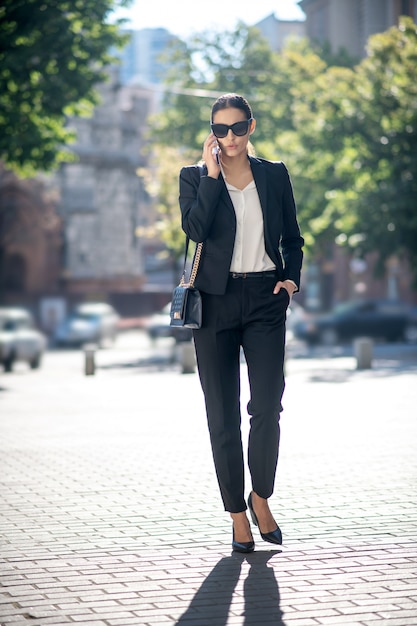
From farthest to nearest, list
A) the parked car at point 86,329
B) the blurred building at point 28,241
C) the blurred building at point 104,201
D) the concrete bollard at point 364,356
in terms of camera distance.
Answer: the blurred building at point 104,201
the blurred building at point 28,241
the parked car at point 86,329
the concrete bollard at point 364,356

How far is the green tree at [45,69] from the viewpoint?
23.0 m

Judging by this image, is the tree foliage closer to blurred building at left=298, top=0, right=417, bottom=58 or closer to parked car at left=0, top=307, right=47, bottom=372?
parked car at left=0, top=307, right=47, bottom=372

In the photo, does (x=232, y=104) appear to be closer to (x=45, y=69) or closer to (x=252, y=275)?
(x=252, y=275)

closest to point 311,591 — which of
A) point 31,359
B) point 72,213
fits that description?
point 31,359

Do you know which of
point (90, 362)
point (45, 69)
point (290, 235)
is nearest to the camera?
point (290, 235)

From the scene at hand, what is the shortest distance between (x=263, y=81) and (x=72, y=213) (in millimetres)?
28571

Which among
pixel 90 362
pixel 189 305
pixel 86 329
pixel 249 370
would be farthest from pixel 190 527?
pixel 86 329

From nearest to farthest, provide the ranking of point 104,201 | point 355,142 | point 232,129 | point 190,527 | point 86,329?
point 232,129 → point 190,527 → point 355,142 → point 86,329 → point 104,201

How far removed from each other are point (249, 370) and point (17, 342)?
24.1 m

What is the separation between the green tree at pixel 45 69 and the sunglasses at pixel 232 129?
1803 centimetres

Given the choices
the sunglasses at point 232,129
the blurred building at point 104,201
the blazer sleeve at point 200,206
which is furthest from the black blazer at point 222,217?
the blurred building at point 104,201

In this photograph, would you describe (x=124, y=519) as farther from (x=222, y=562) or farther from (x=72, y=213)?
(x=72, y=213)

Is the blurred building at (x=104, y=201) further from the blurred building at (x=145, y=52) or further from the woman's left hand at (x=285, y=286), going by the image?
the blurred building at (x=145, y=52)

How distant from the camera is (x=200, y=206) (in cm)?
545
